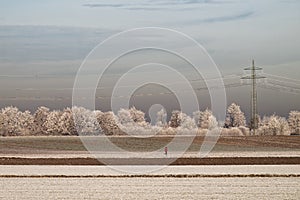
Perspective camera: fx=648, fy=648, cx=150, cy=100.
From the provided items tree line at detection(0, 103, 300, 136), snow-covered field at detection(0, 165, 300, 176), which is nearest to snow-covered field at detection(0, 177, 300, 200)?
snow-covered field at detection(0, 165, 300, 176)

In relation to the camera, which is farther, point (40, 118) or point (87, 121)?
point (40, 118)

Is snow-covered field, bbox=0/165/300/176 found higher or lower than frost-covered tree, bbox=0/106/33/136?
lower

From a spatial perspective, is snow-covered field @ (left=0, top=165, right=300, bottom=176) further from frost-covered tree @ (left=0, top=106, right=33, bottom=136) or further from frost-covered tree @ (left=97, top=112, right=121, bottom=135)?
frost-covered tree @ (left=0, top=106, right=33, bottom=136)

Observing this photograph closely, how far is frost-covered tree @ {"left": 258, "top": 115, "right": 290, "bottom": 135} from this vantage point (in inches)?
4046

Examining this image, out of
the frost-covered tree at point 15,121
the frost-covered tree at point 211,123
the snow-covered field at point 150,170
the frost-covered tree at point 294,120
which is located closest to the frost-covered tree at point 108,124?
the frost-covered tree at point 211,123

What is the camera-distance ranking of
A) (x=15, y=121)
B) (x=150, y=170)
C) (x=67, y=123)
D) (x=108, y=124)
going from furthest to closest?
(x=15, y=121) → (x=67, y=123) → (x=108, y=124) → (x=150, y=170)

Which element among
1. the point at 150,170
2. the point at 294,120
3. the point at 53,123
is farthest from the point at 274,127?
the point at 150,170

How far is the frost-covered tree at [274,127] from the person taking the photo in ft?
337

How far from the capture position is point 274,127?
104 meters

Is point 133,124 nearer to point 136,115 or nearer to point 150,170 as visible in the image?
point 136,115

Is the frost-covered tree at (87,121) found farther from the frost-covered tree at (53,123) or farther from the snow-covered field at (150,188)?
the snow-covered field at (150,188)

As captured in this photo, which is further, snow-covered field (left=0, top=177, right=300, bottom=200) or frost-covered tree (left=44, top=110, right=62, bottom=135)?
frost-covered tree (left=44, top=110, right=62, bottom=135)

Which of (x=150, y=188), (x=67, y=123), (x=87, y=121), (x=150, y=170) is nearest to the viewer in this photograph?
(x=150, y=188)

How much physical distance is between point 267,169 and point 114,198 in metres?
16.3
